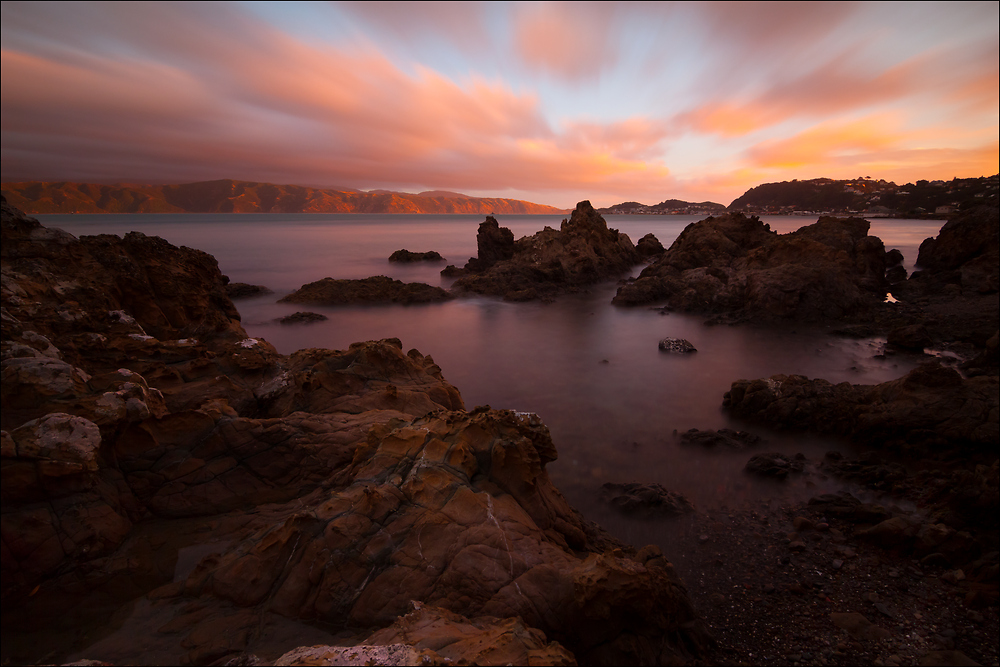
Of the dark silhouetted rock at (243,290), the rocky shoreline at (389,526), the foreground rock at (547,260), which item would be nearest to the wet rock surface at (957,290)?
the rocky shoreline at (389,526)

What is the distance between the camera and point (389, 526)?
16.5 ft

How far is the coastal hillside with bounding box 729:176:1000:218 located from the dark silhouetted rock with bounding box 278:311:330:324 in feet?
326

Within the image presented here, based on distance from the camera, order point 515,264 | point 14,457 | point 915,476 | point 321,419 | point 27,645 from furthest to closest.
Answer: point 515,264, point 915,476, point 321,419, point 14,457, point 27,645

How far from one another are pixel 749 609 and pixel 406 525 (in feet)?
17.8

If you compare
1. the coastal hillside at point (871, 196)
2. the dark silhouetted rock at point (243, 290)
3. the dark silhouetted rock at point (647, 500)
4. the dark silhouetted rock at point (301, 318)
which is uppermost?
the coastal hillside at point (871, 196)

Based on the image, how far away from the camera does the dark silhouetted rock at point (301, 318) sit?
25406mm

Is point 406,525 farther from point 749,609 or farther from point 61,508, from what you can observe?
point 749,609

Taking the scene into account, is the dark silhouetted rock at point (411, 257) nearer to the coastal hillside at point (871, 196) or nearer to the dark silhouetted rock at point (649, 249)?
the dark silhouetted rock at point (649, 249)

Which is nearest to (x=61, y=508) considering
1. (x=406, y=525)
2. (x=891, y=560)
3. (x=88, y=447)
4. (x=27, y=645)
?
(x=88, y=447)

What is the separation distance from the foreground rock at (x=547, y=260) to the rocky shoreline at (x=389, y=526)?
2353 centimetres

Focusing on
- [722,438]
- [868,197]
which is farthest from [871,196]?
[722,438]

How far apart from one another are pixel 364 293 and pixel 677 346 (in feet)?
70.6

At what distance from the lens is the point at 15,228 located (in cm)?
1013

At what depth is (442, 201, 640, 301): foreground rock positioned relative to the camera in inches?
1339
